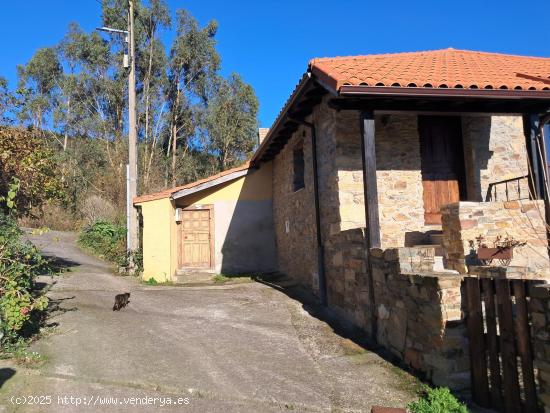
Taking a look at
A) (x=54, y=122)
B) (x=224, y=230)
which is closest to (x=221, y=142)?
(x=54, y=122)

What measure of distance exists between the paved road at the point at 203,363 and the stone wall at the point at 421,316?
11.4 inches

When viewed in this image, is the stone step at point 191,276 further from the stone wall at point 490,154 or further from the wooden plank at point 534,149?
the wooden plank at point 534,149

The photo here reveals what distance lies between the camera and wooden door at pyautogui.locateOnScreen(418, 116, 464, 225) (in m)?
8.05

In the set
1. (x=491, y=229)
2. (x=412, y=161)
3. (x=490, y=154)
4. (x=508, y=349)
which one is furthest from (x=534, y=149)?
(x=508, y=349)

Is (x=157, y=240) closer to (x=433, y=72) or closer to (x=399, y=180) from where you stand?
(x=399, y=180)

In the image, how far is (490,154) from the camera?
26.7ft

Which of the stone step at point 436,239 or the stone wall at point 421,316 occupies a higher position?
the stone step at point 436,239

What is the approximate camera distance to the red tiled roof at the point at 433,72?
591 cm

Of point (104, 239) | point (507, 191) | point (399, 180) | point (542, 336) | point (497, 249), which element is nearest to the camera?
point (542, 336)

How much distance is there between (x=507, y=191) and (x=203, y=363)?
20.3 feet

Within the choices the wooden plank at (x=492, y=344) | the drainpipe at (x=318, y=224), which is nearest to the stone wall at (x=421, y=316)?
the wooden plank at (x=492, y=344)

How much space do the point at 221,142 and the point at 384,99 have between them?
19.9m

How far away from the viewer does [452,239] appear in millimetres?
6102

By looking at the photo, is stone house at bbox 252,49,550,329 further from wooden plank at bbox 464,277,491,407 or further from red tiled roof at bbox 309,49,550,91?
wooden plank at bbox 464,277,491,407
